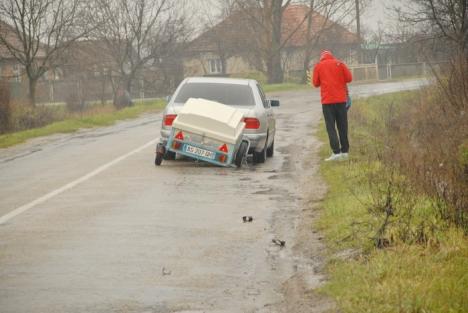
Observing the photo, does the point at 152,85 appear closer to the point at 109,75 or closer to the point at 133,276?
the point at 109,75

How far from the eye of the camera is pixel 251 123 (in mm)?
16234

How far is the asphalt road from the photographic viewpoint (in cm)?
688

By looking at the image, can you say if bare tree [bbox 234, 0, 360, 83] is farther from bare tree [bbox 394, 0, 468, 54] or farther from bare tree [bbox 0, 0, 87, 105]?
bare tree [bbox 394, 0, 468, 54]

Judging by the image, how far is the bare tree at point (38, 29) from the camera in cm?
3978

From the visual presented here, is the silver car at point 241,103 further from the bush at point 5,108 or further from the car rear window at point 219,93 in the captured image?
the bush at point 5,108

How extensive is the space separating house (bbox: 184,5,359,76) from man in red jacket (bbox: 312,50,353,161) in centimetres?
4238

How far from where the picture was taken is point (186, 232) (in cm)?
964

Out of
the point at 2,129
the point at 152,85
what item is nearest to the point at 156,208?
the point at 2,129

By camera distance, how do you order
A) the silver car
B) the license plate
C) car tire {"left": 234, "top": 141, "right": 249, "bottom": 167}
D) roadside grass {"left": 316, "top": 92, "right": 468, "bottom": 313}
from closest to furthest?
1. roadside grass {"left": 316, "top": 92, "right": 468, "bottom": 313}
2. the license plate
3. car tire {"left": 234, "top": 141, "right": 249, "bottom": 167}
4. the silver car

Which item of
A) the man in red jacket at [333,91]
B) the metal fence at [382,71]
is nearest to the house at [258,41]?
the metal fence at [382,71]

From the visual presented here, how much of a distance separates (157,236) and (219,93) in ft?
25.8

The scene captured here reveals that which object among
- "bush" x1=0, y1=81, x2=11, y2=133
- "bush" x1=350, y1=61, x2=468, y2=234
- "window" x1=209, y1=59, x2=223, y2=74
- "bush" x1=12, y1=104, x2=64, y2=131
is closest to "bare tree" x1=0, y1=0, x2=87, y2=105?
"bush" x1=12, y1=104, x2=64, y2=131

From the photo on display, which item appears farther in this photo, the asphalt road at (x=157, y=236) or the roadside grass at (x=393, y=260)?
the asphalt road at (x=157, y=236)

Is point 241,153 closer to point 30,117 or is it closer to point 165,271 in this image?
point 165,271
